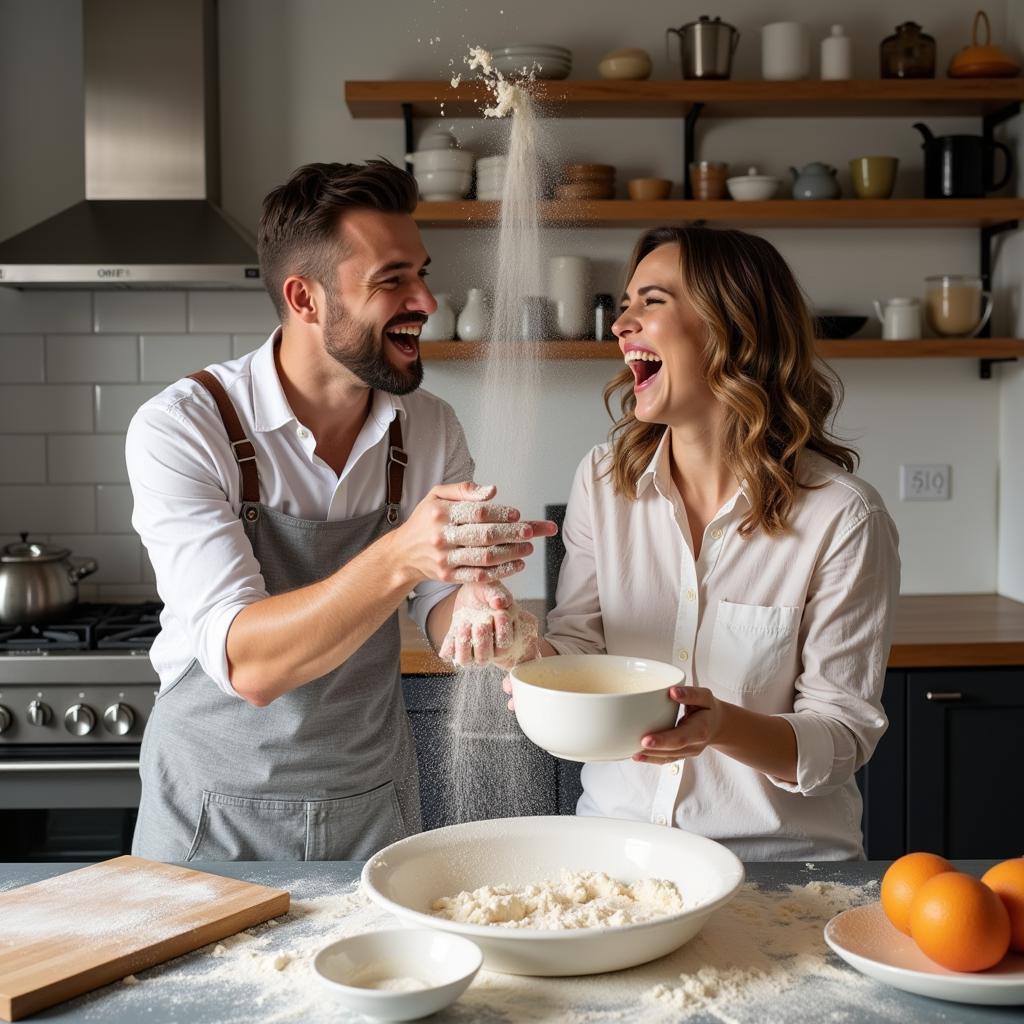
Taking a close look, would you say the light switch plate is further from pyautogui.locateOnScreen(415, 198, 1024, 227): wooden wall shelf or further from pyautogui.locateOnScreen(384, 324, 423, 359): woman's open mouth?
pyautogui.locateOnScreen(384, 324, 423, 359): woman's open mouth

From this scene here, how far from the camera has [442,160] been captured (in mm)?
3236

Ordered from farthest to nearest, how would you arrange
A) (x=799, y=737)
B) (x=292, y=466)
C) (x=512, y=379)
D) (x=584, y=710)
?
(x=512, y=379) < (x=292, y=466) < (x=799, y=737) < (x=584, y=710)

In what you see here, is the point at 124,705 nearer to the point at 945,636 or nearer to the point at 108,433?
the point at 108,433

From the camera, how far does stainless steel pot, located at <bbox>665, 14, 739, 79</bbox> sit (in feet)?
10.7

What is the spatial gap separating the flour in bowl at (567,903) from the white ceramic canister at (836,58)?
2.61 meters

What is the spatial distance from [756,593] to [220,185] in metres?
2.32

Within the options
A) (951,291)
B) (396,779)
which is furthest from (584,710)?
(951,291)

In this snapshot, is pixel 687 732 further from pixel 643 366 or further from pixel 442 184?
pixel 442 184

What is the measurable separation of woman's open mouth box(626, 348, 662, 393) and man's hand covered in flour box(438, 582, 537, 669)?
0.44 m

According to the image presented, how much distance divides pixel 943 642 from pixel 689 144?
1499 millimetres

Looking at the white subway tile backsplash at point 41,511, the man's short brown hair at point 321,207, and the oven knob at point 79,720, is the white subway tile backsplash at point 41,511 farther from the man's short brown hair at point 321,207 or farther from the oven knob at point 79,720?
the man's short brown hair at point 321,207

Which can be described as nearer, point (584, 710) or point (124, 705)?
point (584, 710)

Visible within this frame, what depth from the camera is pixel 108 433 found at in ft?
11.6

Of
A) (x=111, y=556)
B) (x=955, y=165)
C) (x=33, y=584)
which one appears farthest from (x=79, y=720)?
(x=955, y=165)
